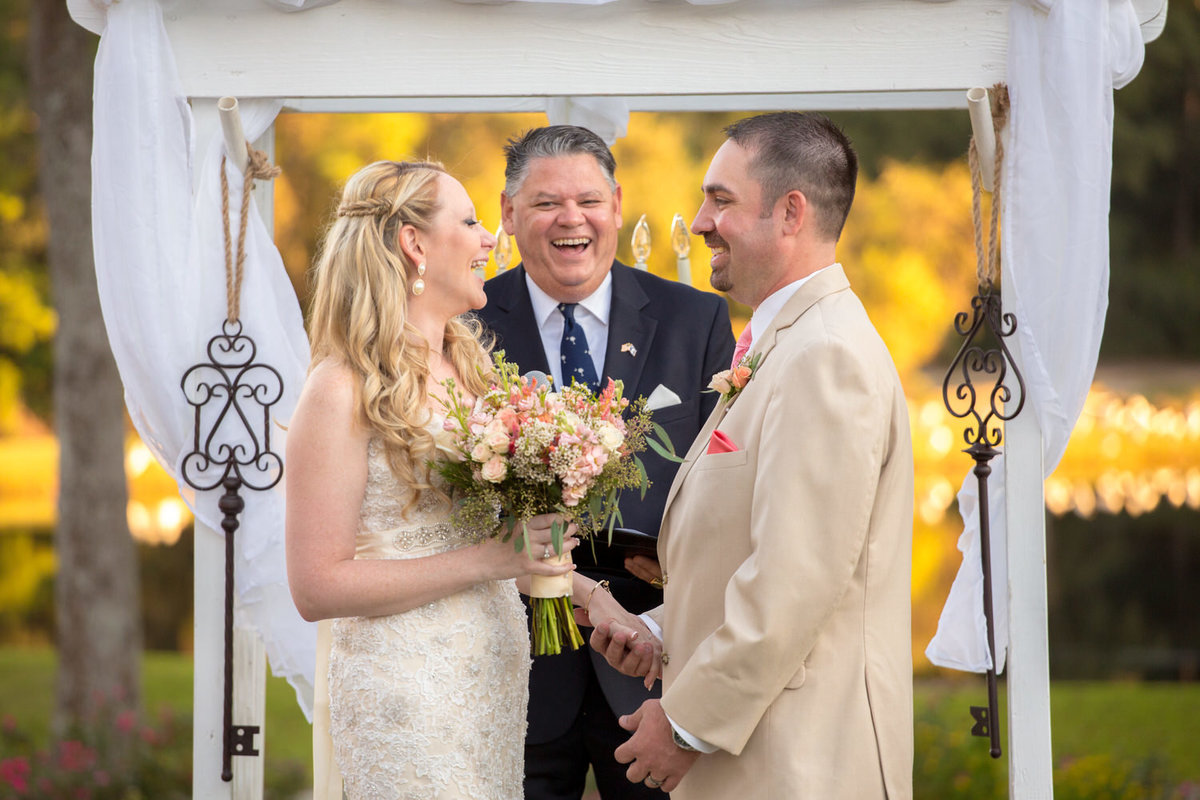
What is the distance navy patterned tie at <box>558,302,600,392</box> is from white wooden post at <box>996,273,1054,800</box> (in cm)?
129

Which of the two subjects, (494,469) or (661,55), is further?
(661,55)

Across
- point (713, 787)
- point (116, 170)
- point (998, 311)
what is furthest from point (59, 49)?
point (713, 787)

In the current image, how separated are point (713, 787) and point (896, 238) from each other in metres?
10.5

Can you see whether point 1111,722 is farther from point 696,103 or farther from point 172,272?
point 172,272

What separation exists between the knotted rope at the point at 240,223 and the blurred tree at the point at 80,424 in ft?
10.4

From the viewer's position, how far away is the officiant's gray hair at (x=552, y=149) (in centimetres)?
395

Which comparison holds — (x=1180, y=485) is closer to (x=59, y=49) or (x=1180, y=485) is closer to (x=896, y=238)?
(x=896, y=238)

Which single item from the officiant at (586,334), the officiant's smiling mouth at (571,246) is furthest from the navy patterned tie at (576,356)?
the officiant's smiling mouth at (571,246)

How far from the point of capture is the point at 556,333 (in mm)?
4004

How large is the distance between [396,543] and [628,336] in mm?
1251

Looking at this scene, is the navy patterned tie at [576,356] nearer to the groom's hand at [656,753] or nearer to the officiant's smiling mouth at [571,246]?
the officiant's smiling mouth at [571,246]

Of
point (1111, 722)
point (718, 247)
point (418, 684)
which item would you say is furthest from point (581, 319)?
point (1111, 722)

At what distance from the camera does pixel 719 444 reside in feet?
9.17

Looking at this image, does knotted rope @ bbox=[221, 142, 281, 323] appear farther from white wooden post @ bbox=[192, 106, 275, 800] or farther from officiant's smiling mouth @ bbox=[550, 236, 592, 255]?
officiant's smiling mouth @ bbox=[550, 236, 592, 255]
